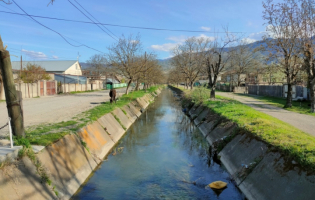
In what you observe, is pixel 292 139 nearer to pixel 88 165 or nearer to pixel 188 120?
pixel 88 165

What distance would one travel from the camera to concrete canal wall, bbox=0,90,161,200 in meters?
5.23

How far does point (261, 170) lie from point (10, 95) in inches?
289

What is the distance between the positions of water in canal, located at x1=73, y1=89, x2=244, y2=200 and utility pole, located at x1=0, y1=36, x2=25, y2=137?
2.63m

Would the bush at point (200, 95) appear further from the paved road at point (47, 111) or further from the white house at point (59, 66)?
the white house at point (59, 66)

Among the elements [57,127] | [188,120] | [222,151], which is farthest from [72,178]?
[188,120]

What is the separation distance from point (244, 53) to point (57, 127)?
51069 mm

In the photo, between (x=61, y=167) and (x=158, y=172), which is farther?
(x=158, y=172)

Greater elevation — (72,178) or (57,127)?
(57,127)

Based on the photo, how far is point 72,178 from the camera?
7.33 metres

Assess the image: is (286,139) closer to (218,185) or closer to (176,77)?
(218,185)

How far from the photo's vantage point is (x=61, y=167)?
705 cm

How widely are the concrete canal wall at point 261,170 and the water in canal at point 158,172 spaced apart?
500 mm

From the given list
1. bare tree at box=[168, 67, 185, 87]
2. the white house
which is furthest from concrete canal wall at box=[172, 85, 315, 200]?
the white house

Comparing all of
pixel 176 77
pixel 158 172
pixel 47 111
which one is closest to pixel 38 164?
pixel 158 172
